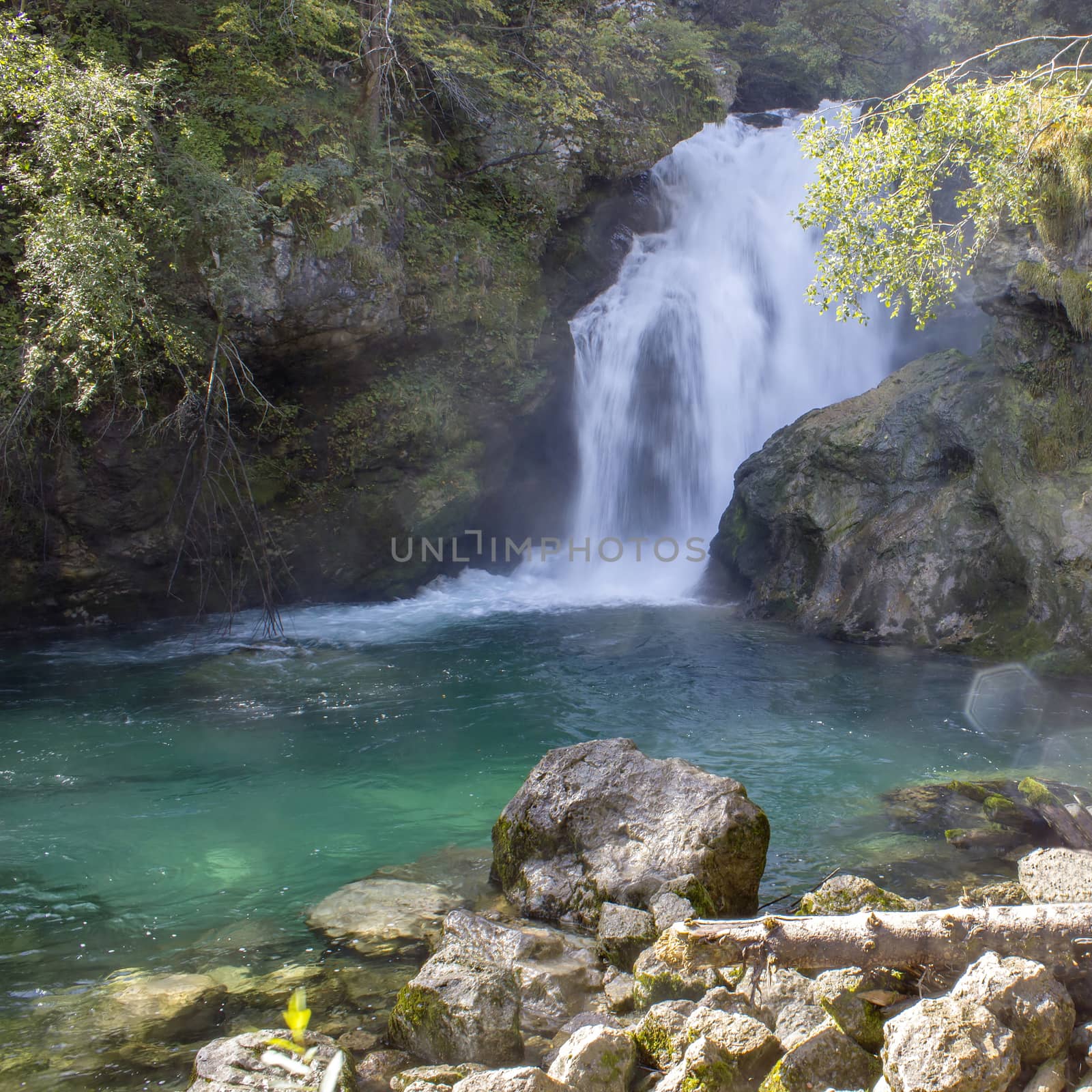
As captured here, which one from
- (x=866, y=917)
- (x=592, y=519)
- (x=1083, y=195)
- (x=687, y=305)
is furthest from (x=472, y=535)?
(x=866, y=917)

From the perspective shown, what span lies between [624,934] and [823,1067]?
138cm

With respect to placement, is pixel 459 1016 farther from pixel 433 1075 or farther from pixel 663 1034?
pixel 663 1034

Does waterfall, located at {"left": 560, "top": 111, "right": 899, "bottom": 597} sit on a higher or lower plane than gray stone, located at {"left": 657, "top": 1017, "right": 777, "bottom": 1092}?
higher

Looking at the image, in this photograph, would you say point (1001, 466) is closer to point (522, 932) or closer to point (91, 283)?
point (522, 932)

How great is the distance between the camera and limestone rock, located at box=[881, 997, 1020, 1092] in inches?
104

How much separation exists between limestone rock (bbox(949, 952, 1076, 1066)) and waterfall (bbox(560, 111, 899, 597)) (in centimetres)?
1397

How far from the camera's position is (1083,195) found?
362 inches

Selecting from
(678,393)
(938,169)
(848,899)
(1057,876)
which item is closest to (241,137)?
(678,393)

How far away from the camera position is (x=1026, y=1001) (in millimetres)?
2883

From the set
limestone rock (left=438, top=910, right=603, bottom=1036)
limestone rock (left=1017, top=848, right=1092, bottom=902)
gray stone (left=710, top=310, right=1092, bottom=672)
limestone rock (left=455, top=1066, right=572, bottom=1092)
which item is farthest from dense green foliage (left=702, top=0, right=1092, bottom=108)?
limestone rock (left=455, top=1066, right=572, bottom=1092)

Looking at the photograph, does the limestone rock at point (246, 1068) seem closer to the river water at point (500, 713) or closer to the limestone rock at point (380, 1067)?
the limestone rock at point (380, 1067)

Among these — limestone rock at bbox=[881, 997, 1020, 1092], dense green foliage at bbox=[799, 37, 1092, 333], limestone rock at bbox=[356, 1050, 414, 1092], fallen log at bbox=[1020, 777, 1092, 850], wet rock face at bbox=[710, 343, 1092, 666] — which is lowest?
limestone rock at bbox=[356, 1050, 414, 1092]

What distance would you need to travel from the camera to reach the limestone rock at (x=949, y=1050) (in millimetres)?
2631

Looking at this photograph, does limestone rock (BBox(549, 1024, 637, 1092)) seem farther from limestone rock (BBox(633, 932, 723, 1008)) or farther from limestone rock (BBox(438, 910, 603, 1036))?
limestone rock (BBox(438, 910, 603, 1036))
